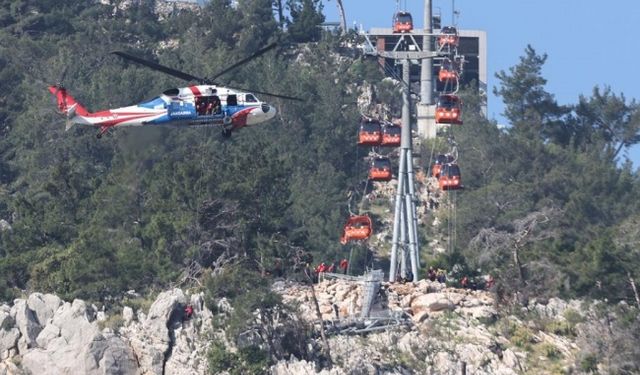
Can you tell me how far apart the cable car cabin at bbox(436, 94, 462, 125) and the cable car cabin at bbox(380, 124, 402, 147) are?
79.6 inches

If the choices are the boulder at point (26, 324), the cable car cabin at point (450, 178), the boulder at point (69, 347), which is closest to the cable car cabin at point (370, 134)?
the cable car cabin at point (450, 178)

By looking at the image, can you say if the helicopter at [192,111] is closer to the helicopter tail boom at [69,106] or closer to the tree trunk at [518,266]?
the helicopter tail boom at [69,106]

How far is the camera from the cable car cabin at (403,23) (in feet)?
380

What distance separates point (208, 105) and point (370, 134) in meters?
20.3

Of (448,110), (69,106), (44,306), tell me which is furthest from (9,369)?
(448,110)

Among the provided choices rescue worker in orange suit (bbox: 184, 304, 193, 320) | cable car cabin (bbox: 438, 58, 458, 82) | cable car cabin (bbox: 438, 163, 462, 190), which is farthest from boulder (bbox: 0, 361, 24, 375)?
cable car cabin (bbox: 438, 58, 458, 82)

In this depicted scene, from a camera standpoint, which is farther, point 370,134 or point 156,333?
point 370,134

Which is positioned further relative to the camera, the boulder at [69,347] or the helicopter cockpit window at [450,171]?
the helicopter cockpit window at [450,171]

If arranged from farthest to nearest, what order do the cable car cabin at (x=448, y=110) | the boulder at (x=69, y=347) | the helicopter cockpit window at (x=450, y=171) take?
the helicopter cockpit window at (x=450, y=171) < the cable car cabin at (x=448, y=110) < the boulder at (x=69, y=347)

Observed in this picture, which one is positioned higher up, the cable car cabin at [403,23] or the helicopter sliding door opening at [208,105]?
the helicopter sliding door opening at [208,105]

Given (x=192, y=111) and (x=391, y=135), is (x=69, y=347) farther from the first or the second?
(x=391, y=135)

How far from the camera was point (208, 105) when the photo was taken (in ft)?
250

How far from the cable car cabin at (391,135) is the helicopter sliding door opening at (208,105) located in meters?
21.5

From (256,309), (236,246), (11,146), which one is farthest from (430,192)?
(256,309)
